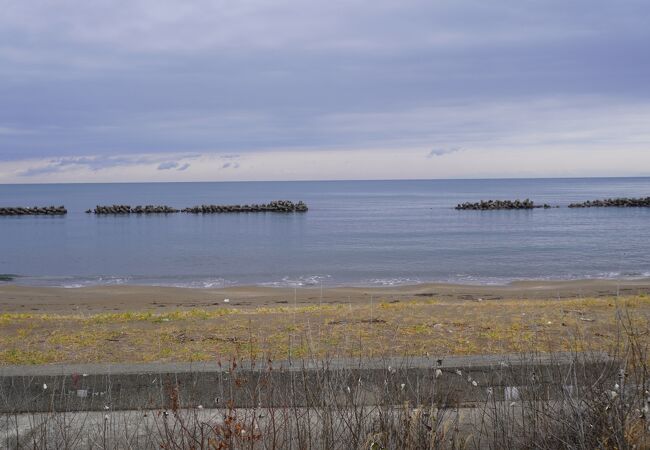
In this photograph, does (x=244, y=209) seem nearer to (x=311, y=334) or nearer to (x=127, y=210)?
(x=127, y=210)

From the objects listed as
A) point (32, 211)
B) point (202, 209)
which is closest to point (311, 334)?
point (202, 209)

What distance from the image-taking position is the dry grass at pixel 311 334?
8242mm

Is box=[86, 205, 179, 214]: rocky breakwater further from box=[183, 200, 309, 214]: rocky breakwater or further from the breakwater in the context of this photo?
box=[183, 200, 309, 214]: rocky breakwater

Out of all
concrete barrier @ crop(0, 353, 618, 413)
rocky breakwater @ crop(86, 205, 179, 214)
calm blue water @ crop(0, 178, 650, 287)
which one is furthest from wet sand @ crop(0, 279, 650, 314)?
rocky breakwater @ crop(86, 205, 179, 214)

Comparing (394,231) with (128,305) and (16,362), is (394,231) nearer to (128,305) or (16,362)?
(128,305)

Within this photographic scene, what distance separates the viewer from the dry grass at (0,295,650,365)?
27.0ft

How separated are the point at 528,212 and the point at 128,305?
62.3 metres

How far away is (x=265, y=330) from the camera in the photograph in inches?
411

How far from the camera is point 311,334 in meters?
8.34

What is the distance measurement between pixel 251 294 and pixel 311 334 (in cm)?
1503

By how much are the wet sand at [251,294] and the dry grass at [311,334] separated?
7045mm

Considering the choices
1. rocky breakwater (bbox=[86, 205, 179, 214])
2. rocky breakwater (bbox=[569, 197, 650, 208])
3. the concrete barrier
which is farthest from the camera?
rocky breakwater (bbox=[569, 197, 650, 208])

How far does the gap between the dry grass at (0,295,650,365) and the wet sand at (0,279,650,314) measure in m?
7.04

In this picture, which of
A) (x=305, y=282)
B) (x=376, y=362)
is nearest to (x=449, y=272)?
(x=305, y=282)
